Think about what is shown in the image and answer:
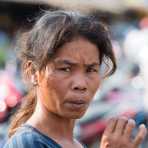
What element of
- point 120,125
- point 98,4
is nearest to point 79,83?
point 120,125

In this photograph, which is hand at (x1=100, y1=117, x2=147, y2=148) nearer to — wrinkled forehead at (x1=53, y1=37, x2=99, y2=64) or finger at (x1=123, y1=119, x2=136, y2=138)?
finger at (x1=123, y1=119, x2=136, y2=138)

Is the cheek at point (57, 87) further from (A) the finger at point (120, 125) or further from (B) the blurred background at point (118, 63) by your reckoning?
(B) the blurred background at point (118, 63)

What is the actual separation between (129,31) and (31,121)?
313 inches

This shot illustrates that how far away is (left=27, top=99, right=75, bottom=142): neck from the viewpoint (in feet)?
8.40

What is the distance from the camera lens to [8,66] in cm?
948

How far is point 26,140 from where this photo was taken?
2.44 m

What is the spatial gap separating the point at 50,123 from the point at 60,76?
0.60ft

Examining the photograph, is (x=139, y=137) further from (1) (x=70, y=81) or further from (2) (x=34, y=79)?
(2) (x=34, y=79)

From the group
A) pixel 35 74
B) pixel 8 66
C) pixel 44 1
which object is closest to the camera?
pixel 35 74

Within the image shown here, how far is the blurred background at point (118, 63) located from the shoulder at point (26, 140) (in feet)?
19.5

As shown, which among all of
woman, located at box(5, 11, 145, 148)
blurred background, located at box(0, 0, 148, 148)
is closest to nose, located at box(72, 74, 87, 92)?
woman, located at box(5, 11, 145, 148)

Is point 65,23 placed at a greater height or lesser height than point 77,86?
greater

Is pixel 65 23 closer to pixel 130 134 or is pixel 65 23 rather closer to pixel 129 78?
pixel 130 134

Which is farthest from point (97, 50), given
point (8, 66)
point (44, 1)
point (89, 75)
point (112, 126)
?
point (44, 1)
